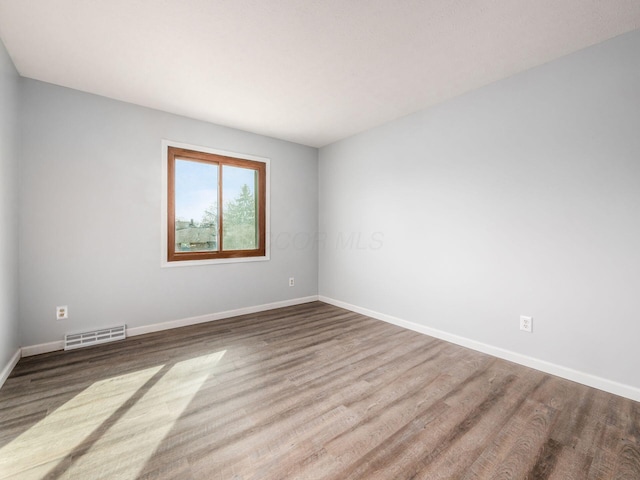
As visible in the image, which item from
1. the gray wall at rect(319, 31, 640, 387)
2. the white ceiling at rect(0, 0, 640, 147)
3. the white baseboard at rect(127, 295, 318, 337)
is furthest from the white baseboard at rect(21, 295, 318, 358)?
the white ceiling at rect(0, 0, 640, 147)

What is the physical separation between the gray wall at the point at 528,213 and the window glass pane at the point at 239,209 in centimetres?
182

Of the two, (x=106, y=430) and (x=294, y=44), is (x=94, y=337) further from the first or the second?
(x=294, y=44)

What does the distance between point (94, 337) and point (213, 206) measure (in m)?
1.93

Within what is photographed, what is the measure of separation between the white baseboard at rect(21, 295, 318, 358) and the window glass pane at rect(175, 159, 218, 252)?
88cm

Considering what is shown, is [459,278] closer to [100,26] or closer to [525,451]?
[525,451]

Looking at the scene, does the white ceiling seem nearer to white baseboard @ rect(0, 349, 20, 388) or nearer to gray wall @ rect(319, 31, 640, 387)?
gray wall @ rect(319, 31, 640, 387)

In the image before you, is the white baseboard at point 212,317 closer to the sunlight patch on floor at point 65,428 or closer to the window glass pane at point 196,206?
the window glass pane at point 196,206

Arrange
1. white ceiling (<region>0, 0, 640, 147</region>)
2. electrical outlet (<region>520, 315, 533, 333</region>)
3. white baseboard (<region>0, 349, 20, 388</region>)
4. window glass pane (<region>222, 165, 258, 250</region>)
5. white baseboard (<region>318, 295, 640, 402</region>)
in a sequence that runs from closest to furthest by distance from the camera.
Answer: white ceiling (<region>0, 0, 640, 147</region>) < white baseboard (<region>318, 295, 640, 402</region>) < white baseboard (<region>0, 349, 20, 388</region>) < electrical outlet (<region>520, 315, 533, 333</region>) < window glass pane (<region>222, 165, 258, 250</region>)

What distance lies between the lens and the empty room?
1647mm

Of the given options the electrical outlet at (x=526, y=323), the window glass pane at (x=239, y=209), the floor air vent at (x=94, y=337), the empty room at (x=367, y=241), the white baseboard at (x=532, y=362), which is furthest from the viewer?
the window glass pane at (x=239, y=209)

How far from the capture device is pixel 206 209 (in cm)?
376

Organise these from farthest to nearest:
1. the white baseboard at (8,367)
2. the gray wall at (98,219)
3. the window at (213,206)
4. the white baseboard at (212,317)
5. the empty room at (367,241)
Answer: the window at (213,206), the white baseboard at (212,317), the gray wall at (98,219), the white baseboard at (8,367), the empty room at (367,241)

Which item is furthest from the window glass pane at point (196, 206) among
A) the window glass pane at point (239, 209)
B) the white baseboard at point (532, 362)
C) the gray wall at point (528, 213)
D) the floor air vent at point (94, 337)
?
the white baseboard at point (532, 362)

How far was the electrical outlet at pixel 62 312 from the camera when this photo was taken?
2807 millimetres
